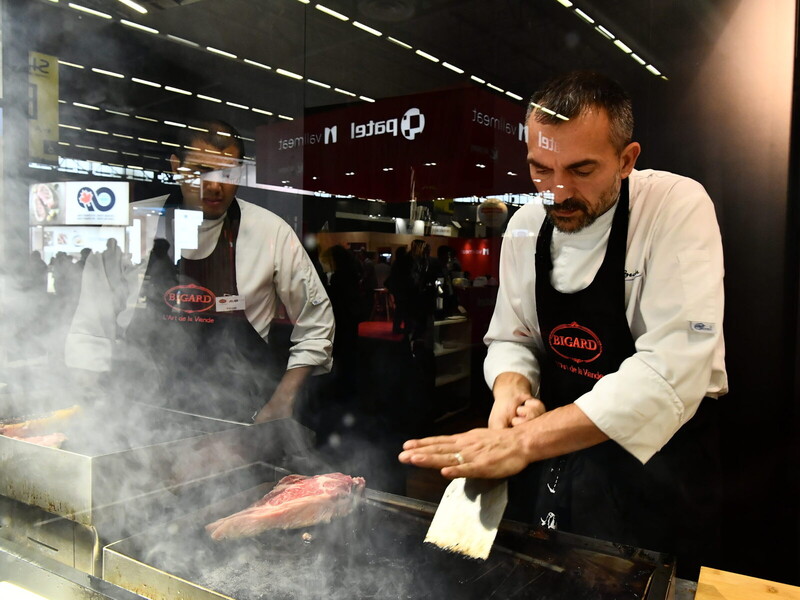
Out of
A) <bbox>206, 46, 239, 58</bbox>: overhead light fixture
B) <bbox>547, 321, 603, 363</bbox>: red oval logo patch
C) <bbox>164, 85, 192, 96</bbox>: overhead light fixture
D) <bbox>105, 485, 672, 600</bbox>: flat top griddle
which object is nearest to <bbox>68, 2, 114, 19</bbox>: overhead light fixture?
<bbox>164, 85, 192, 96</bbox>: overhead light fixture

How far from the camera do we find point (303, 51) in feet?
9.02

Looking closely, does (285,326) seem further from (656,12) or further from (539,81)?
(656,12)

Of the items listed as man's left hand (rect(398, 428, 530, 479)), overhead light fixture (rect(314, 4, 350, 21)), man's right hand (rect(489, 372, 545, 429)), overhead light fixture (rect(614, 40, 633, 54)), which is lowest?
man's left hand (rect(398, 428, 530, 479))

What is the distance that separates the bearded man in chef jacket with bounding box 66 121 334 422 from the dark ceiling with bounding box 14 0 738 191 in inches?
9.8

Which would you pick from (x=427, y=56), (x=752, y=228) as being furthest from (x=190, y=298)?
(x=752, y=228)

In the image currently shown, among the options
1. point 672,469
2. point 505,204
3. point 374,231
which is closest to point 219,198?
point 374,231

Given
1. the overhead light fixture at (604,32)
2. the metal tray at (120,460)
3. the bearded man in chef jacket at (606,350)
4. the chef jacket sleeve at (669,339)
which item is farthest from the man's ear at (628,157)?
the metal tray at (120,460)

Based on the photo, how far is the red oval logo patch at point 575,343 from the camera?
69.7 inches

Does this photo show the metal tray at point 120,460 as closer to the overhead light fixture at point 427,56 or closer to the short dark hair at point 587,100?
the short dark hair at point 587,100

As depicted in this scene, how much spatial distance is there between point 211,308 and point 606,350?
2.00 m

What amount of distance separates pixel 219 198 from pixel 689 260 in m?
2.18

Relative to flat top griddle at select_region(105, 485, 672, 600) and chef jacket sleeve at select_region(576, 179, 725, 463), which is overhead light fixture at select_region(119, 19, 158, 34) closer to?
flat top griddle at select_region(105, 485, 672, 600)

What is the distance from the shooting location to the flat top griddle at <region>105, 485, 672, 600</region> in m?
1.29

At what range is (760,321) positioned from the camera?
183cm
